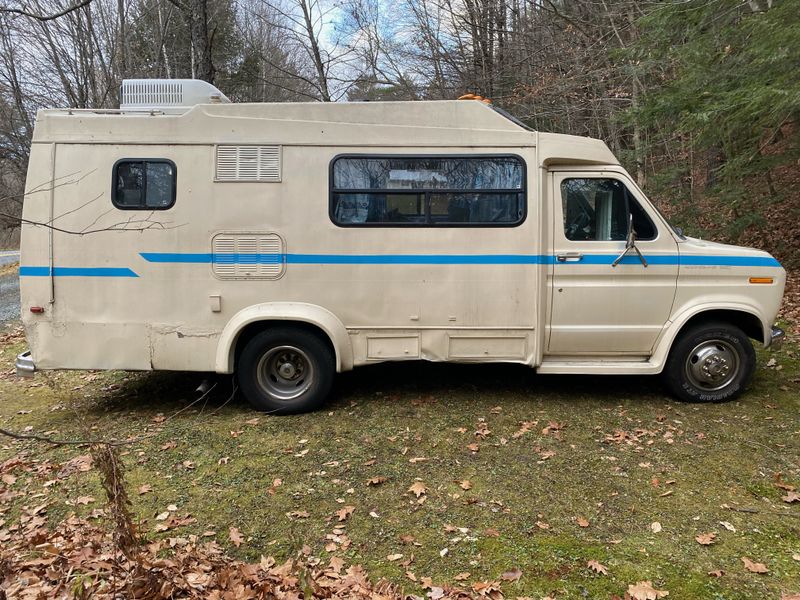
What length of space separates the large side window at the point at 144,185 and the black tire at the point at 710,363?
514 cm

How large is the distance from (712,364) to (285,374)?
13.9ft

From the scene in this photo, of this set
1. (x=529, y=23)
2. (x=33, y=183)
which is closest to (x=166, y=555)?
(x=33, y=183)

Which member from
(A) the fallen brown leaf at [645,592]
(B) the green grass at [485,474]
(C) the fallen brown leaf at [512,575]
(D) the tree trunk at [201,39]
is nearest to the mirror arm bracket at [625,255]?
(B) the green grass at [485,474]

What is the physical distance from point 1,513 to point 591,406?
4.98 m

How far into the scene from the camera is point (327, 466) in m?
4.09

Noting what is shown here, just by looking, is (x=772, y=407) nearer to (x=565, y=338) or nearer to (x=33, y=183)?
(x=565, y=338)

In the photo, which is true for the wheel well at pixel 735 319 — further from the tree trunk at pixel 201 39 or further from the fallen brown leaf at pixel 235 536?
the tree trunk at pixel 201 39

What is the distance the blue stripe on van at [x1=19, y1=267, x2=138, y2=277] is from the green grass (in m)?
1.45

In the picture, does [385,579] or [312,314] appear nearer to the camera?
[385,579]

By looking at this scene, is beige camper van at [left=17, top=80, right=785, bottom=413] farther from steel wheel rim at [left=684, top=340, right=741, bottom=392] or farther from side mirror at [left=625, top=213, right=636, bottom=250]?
steel wheel rim at [left=684, top=340, right=741, bottom=392]

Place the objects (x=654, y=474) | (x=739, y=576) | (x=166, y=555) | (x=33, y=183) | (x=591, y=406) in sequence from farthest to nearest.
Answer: (x=591, y=406) < (x=33, y=183) < (x=654, y=474) < (x=166, y=555) < (x=739, y=576)

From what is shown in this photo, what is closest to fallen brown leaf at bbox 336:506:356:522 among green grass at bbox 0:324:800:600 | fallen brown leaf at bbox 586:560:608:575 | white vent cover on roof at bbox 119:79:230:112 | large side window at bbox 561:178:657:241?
green grass at bbox 0:324:800:600

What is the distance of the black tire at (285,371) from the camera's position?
5.00 m

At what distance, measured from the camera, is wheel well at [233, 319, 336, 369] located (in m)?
5.03
